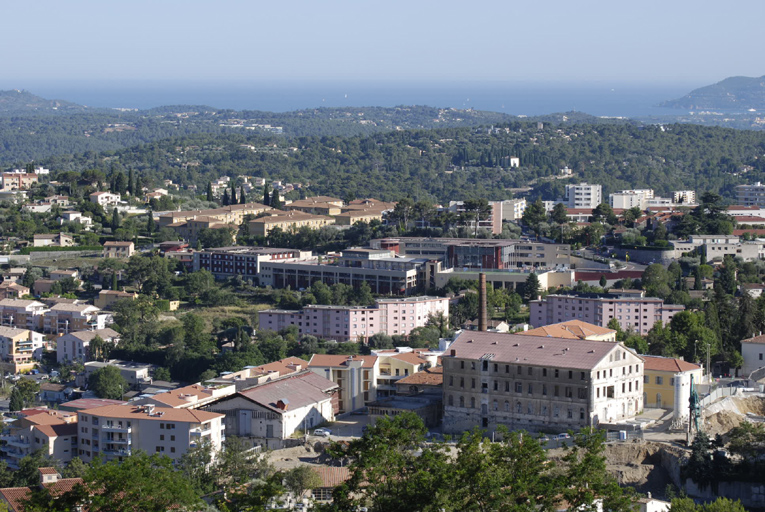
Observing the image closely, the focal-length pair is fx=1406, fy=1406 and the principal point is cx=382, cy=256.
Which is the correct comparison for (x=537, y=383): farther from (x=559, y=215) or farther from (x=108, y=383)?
(x=559, y=215)

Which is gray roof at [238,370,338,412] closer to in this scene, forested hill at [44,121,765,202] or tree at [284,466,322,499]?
tree at [284,466,322,499]

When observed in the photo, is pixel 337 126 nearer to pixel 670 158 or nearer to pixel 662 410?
pixel 670 158

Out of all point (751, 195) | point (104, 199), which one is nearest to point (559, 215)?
point (104, 199)

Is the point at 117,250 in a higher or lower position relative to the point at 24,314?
higher

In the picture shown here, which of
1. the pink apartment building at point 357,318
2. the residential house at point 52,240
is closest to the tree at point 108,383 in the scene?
the pink apartment building at point 357,318

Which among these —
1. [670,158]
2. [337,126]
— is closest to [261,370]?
[670,158]

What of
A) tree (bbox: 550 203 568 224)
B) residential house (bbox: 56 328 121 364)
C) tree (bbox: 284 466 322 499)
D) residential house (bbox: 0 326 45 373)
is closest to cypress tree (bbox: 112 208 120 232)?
residential house (bbox: 0 326 45 373)

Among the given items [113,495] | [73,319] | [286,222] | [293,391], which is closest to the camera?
[113,495]
